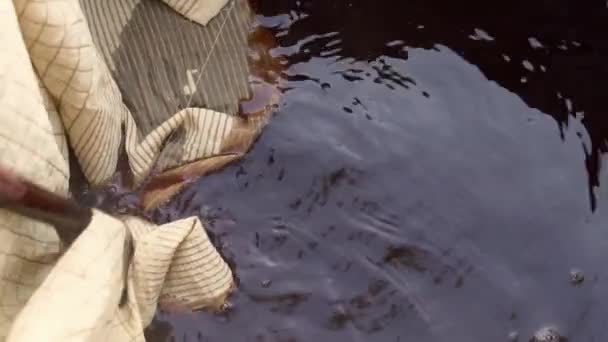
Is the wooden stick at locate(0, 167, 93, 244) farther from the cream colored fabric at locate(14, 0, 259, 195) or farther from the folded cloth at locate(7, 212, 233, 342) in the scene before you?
the cream colored fabric at locate(14, 0, 259, 195)

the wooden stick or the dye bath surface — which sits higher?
the wooden stick

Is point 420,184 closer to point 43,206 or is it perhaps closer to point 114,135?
point 114,135

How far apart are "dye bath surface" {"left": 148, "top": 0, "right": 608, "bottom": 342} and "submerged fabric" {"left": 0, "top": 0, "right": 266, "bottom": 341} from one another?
64 millimetres

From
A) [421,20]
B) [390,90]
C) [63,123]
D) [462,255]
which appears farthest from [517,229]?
[63,123]

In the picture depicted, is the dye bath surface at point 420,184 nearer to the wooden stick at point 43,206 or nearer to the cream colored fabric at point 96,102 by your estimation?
the cream colored fabric at point 96,102

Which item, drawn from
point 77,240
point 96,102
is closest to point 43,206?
point 77,240

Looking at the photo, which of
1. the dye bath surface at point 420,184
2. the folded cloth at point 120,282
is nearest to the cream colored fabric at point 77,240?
the folded cloth at point 120,282

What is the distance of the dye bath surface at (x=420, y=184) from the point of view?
3.41ft

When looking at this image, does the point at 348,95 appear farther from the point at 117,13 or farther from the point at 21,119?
the point at 21,119

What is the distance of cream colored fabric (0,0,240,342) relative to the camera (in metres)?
0.73

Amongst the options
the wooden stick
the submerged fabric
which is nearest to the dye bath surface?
the submerged fabric

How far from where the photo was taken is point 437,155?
1165 mm

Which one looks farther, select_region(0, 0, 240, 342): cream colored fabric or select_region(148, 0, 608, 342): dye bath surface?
select_region(148, 0, 608, 342): dye bath surface

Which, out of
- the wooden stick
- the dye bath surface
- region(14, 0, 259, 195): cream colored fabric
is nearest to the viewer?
the wooden stick
